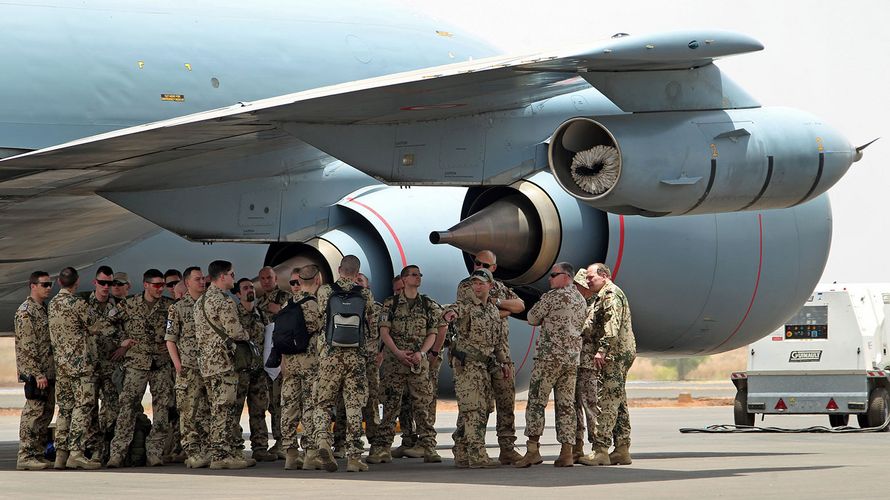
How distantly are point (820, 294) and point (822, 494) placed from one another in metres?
11.8

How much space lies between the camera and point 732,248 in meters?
15.2

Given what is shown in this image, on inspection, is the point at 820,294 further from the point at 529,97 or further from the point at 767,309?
the point at 529,97

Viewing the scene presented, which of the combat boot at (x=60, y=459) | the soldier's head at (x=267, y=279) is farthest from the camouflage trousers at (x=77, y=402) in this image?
the soldier's head at (x=267, y=279)

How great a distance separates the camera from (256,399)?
46.9ft

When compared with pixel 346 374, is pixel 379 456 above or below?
below

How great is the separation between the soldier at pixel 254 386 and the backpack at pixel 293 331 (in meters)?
0.69

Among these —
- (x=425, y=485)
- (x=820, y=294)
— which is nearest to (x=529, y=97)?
(x=425, y=485)

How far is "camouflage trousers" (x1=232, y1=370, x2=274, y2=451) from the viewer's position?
14.0m

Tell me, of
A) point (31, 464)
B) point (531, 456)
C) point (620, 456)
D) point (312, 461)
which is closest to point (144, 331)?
point (31, 464)

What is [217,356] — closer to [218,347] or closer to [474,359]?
[218,347]

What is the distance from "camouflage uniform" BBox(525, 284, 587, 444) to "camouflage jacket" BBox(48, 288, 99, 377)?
4.10 meters

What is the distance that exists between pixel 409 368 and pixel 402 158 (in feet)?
9.19

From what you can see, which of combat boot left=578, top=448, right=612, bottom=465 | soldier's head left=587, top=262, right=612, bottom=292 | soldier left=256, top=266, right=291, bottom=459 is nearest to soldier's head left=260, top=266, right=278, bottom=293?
soldier left=256, top=266, right=291, bottom=459

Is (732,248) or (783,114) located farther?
(732,248)
